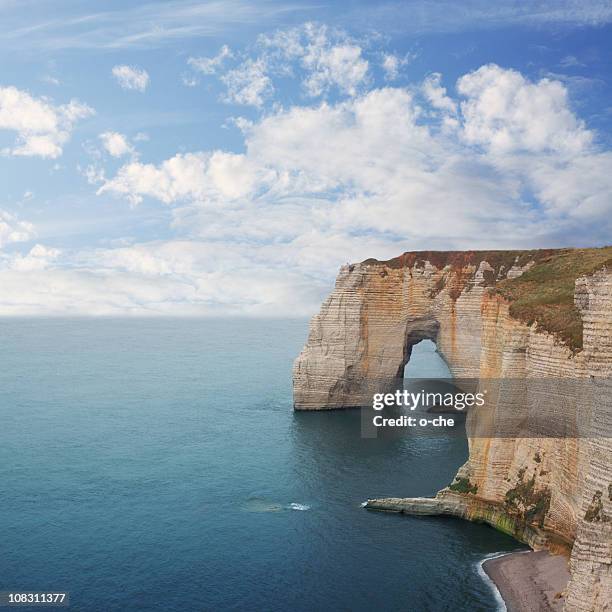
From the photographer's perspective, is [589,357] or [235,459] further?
[235,459]

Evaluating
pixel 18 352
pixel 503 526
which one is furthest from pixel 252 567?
pixel 18 352

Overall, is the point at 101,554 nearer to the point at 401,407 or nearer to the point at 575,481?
the point at 575,481

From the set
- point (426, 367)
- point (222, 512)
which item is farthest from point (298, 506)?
point (426, 367)

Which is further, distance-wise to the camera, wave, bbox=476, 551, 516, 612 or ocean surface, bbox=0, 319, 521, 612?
ocean surface, bbox=0, 319, 521, 612

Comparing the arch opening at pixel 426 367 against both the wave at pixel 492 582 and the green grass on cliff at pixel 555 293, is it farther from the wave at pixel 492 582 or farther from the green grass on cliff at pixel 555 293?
the wave at pixel 492 582

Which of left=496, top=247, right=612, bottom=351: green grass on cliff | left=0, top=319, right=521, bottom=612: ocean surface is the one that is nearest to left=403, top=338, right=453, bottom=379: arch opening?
left=0, top=319, right=521, bottom=612: ocean surface

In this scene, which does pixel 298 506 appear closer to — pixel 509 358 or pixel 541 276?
pixel 509 358

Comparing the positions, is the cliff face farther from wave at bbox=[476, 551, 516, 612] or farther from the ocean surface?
the ocean surface
